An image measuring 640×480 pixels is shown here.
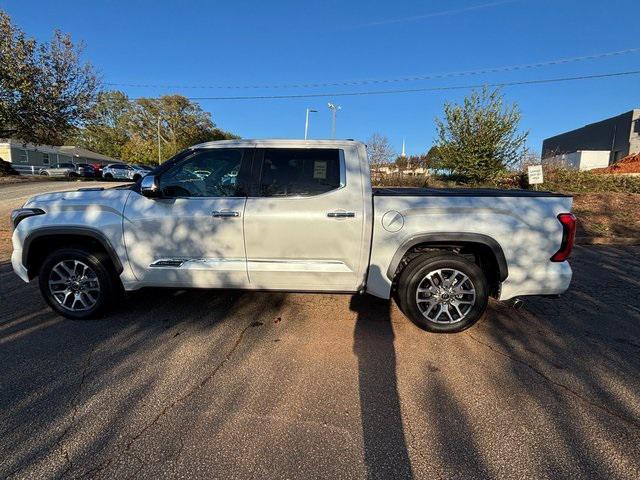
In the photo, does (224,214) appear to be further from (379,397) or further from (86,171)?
(86,171)

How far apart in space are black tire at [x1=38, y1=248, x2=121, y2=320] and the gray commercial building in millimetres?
33905

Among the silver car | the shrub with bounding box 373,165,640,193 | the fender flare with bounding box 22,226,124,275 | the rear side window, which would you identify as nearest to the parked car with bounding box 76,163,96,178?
the silver car

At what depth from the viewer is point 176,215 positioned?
3.79 meters

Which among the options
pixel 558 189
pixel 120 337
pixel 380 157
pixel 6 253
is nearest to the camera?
pixel 120 337

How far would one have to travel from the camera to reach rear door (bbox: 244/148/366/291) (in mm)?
3672

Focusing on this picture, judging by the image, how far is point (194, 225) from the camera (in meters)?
3.78

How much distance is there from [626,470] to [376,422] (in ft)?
4.64

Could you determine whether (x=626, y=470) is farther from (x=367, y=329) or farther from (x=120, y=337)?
(x=120, y=337)

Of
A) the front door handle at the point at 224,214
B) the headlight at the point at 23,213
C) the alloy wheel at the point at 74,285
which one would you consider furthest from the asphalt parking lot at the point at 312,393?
the front door handle at the point at 224,214

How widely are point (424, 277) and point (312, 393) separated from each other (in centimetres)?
161

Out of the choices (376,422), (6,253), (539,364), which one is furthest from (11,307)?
(539,364)

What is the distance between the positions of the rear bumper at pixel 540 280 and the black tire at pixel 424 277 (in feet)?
0.86

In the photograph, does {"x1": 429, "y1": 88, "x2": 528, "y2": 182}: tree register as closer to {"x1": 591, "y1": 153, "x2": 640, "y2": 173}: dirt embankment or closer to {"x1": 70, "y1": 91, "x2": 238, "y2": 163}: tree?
{"x1": 591, "y1": 153, "x2": 640, "y2": 173}: dirt embankment

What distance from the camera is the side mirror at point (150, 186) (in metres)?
3.72
